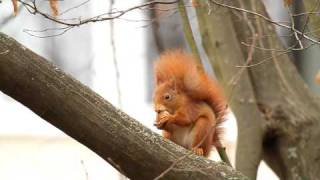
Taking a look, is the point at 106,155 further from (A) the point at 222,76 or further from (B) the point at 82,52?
(B) the point at 82,52

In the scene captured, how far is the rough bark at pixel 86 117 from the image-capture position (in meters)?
2.15

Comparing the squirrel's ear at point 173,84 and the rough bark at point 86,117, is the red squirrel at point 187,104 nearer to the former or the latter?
the squirrel's ear at point 173,84

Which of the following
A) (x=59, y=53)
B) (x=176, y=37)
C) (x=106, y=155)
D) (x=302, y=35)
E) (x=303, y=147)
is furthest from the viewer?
(x=59, y=53)

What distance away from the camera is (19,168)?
22.6 ft

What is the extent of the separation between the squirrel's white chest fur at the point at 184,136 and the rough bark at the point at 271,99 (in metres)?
0.68

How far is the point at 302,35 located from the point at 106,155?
621 mm

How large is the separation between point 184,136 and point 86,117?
0.92 m

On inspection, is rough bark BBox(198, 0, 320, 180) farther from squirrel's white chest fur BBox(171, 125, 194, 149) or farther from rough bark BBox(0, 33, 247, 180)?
rough bark BBox(0, 33, 247, 180)

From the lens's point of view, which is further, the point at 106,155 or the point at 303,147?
the point at 303,147

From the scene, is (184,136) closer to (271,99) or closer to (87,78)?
(271,99)

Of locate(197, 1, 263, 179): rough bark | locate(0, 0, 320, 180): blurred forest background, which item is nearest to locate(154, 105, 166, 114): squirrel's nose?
locate(197, 1, 263, 179): rough bark

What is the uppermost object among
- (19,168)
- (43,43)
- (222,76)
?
(43,43)

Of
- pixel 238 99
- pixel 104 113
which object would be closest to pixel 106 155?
pixel 104 113

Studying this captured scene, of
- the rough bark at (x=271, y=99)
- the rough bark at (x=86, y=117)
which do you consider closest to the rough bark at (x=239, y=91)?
the rough bark at (x=271, y=99)
